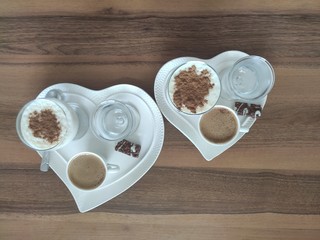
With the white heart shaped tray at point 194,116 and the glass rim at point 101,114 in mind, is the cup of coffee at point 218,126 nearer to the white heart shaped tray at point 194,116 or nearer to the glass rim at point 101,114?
the white heart shaped tray at point 194,116

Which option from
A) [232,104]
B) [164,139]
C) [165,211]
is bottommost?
[165,211]

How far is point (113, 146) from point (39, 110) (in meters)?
0.28

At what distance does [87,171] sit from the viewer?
121cm

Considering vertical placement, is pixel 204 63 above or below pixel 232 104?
above

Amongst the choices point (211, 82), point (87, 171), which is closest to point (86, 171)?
point (87, 171)

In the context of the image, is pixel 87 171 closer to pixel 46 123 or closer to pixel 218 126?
pixel 46 123

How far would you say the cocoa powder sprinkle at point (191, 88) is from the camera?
1.17 m

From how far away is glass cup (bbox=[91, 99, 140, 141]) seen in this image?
1.22m

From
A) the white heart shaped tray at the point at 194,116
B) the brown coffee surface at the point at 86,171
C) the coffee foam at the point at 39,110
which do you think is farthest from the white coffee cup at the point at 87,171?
the white heart shaped tray at the point at 194,116

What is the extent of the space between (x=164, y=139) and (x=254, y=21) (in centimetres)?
53

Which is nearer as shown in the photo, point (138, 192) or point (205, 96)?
point (205, 96)

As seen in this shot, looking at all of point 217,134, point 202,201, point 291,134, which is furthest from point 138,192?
point 291,134

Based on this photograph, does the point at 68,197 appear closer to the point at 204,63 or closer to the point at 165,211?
the point at 165,211

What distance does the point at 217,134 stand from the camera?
1.22 m
